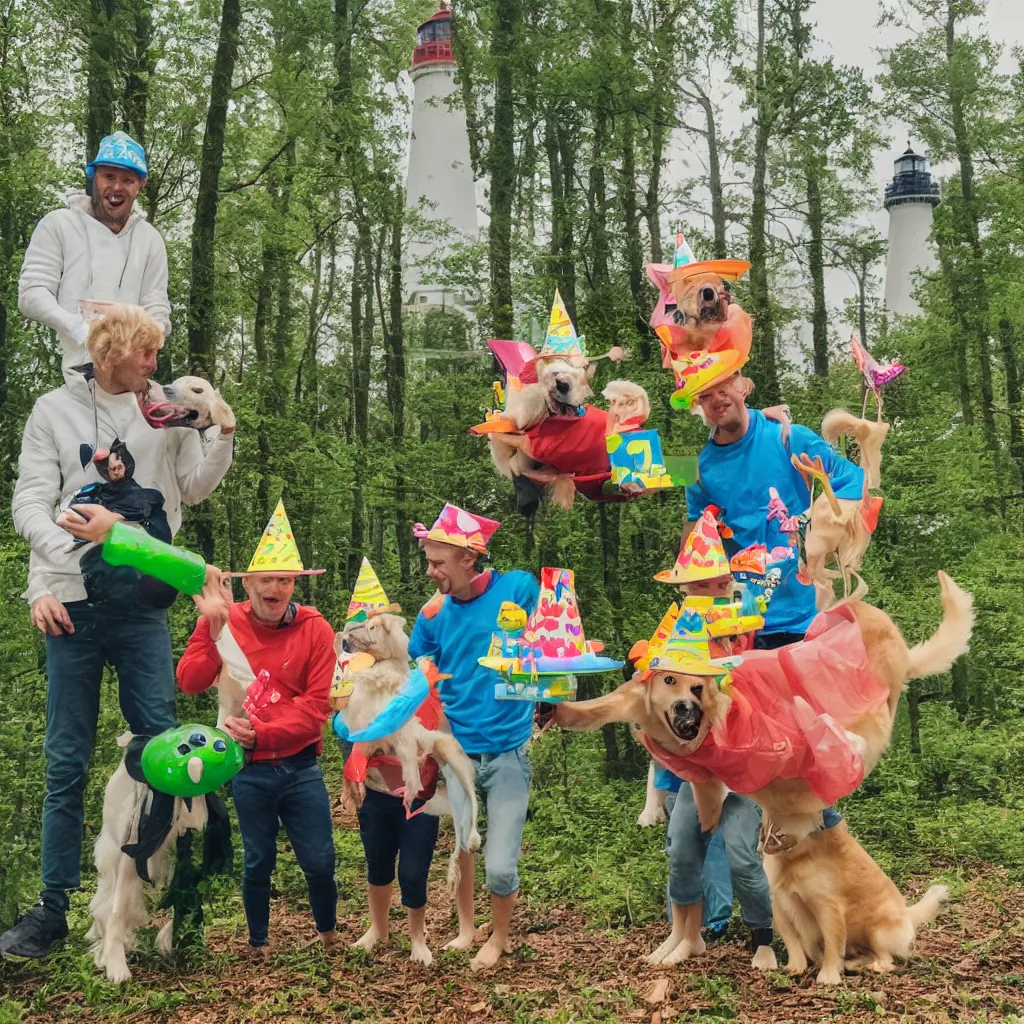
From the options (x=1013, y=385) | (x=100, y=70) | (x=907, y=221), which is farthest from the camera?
(x=907, y=221)

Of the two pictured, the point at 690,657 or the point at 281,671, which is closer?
the point at 690,657

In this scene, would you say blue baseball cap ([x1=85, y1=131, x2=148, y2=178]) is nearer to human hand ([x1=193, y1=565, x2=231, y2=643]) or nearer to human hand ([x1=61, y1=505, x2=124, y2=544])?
human hand ([x1=61, y1=505, x2=124, y2=544])

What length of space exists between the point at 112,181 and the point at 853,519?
355 cm

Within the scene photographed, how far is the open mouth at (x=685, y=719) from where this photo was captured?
12.8 ft

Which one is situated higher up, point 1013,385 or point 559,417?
point 1013,385

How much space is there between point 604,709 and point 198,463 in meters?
2.27

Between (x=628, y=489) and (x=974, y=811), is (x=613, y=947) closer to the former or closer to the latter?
(x=628, y=489)

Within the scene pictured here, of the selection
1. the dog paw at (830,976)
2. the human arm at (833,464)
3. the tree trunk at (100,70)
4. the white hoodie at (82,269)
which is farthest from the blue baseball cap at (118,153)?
the dog paw at (830,976)

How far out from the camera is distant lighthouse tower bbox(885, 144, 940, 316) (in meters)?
30.1

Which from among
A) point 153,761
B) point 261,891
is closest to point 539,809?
point 261,891

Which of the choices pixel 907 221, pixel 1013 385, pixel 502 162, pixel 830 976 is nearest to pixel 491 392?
pixel 502 162

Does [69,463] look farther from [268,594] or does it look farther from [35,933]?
[35,933]

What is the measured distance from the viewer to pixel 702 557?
14.3ft

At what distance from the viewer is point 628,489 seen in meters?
4.31
